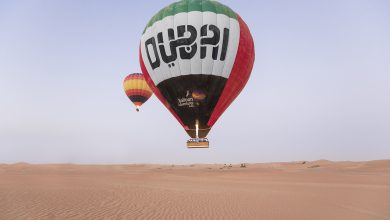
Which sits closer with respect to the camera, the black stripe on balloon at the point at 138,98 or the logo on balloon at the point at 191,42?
the logo on balloon at the point at 191,42

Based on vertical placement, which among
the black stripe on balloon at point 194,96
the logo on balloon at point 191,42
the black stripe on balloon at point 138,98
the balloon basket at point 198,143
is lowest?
the balloon basket at point 198,143

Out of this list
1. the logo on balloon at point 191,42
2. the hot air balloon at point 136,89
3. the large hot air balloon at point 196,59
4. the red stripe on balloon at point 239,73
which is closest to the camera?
the logo on balloon at point 191,42

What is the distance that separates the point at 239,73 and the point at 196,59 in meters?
3.04

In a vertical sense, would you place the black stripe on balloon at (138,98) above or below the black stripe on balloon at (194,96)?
above

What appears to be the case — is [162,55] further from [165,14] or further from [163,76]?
[165,14]

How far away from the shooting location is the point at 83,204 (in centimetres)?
1064

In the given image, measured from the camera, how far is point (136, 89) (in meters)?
35.8

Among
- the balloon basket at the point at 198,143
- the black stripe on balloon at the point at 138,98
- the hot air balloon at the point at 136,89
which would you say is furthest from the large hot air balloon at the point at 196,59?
the black stripe on balloon at the point at 138,98

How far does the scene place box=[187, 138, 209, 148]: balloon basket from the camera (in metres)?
18.1

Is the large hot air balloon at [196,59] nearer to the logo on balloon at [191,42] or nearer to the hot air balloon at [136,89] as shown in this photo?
the logo on balloon at [191,42]

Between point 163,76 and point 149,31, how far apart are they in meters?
3.09

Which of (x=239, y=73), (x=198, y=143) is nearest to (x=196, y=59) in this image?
(x=239, y=73)

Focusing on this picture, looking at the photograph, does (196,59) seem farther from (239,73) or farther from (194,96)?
(239,73)

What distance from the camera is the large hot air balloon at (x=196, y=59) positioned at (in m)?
17.4
